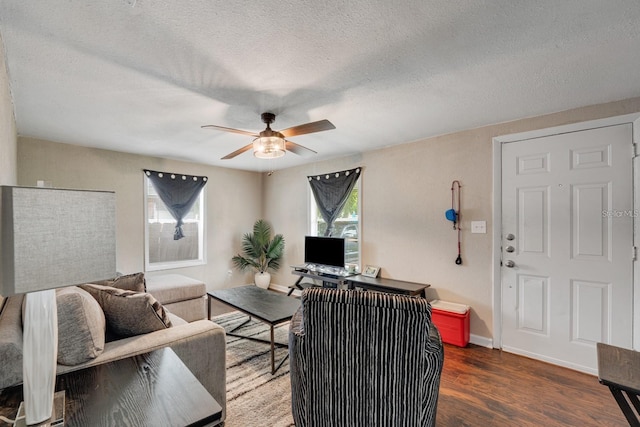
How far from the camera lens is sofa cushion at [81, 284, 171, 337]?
5.54 feet

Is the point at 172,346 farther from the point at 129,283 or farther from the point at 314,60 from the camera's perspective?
the point at 314,60

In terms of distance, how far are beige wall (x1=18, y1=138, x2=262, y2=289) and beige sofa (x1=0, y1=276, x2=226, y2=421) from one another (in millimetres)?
2383

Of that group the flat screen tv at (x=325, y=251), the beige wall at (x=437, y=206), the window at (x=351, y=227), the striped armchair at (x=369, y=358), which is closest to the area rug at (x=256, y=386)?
the striped armchair at (x=369, y=358)

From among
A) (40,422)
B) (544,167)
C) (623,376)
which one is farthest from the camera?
(544,167)

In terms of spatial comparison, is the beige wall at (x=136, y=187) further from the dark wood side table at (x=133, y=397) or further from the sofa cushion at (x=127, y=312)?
the dark wood side table at (x=133, y=397)

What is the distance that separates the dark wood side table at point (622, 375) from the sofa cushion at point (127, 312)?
2.31m

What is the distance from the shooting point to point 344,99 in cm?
233

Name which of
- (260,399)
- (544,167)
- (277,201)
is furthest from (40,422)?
(277,201)

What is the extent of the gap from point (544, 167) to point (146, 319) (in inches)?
139

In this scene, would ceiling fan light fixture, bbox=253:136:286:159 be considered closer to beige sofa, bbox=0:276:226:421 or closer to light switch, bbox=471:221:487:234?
beige sofa, bbox=0:276:226:421

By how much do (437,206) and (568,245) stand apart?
3.99ft

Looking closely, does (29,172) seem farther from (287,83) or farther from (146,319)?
(287,83)

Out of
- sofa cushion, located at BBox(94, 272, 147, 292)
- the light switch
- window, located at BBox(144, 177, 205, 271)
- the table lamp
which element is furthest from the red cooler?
window, located at BBox(144, 177, 205, 271)

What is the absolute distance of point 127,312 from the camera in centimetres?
169
